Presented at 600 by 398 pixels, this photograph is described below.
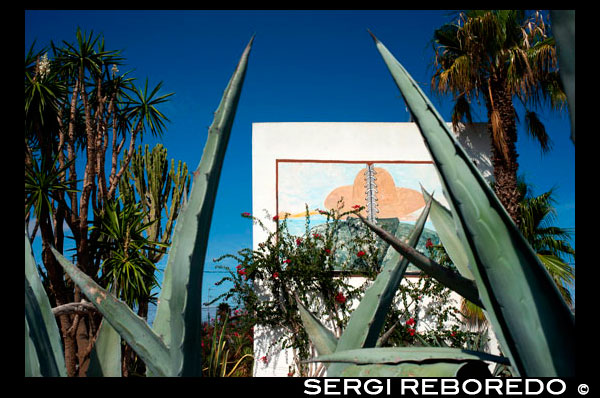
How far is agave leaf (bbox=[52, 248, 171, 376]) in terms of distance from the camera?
60 cm

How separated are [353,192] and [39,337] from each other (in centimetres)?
592

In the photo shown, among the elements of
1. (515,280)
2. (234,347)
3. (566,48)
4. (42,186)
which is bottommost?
(234,347)

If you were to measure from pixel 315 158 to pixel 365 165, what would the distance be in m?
0.73

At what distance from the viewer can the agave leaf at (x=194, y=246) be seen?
57cm

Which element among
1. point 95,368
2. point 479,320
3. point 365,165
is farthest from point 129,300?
point 95,368

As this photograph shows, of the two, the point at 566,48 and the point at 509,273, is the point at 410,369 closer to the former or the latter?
the point at 509,273

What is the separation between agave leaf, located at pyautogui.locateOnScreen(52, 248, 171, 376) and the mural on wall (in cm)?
559

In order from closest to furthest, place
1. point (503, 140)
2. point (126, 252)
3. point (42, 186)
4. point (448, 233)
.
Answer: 1. point (448, 233)
2. point (42, 186)
3. point (126, 252)
4. point (503, 140)

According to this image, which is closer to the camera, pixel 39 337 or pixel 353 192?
pixel 39 337

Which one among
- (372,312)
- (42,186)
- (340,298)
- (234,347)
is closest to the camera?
(372,312)

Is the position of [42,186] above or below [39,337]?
above

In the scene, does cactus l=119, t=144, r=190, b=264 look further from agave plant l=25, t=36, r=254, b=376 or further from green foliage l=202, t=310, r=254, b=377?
agave plant l=25, t=36, r=254, b=376

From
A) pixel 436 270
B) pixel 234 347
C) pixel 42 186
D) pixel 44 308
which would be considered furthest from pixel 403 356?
pixel 234 347

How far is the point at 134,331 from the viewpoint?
62 centimetres
